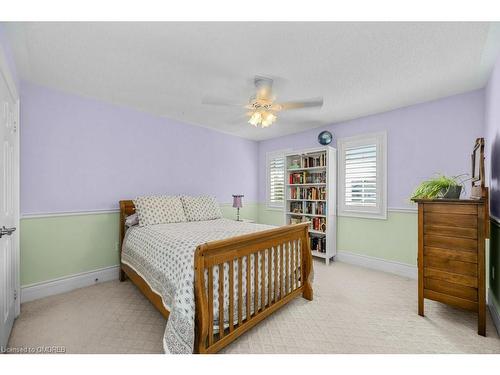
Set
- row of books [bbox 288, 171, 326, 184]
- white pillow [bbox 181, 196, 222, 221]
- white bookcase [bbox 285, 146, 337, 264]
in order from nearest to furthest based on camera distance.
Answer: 1. white pillow [bbox 181, 196, 222, 221]
2. white bookcase [bbox 285, 146, 337, 264]
3. row of books [bbox 288, 171, 326, 184]

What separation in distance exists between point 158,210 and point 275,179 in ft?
9.28

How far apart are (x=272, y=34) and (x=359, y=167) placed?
2826mm

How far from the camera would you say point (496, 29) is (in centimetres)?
168

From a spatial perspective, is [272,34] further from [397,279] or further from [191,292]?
[397,279]

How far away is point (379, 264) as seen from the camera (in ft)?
11.8

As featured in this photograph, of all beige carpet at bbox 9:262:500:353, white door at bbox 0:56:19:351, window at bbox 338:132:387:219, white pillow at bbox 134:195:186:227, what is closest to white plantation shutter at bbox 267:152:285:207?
window at bbox 338:132:387:219

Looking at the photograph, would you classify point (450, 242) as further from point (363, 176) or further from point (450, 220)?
point (363, 176)

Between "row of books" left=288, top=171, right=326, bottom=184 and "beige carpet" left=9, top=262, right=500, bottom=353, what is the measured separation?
200cm

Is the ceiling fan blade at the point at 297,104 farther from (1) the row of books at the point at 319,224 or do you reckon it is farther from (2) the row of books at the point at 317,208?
(1) the row of books at the point at 319,224

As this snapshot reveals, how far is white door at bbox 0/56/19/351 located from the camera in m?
1.66

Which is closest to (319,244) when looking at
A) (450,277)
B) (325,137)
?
(325,137)

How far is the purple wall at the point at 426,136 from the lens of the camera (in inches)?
113

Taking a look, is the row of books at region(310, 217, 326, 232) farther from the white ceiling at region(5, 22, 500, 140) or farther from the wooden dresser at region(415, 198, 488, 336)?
the white ceiling at region(5, 22, 500, 140)
